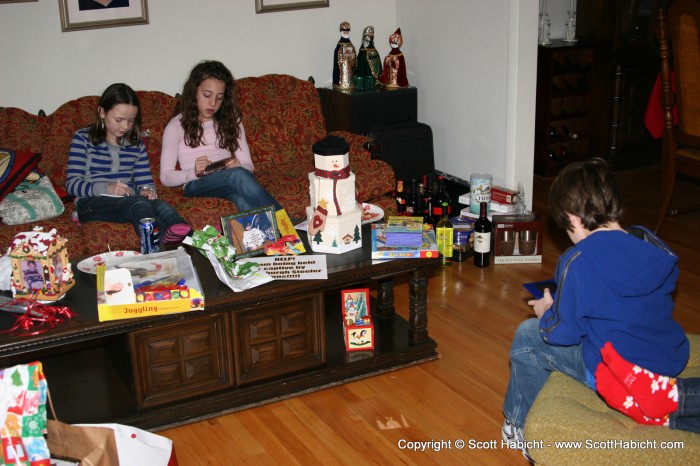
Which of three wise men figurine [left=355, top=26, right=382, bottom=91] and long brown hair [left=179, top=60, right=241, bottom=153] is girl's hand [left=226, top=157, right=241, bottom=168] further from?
three wise men figurine [left=355, top=26, right=382, bottom=91]

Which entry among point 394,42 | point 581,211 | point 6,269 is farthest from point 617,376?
point 394,42

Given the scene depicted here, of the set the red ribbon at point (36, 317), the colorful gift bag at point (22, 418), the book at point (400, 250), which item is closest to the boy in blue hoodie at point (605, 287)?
the book at point (400, 250)

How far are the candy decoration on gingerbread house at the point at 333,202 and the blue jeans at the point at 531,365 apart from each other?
0.80 meters

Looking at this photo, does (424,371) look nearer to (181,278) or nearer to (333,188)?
(333,188)

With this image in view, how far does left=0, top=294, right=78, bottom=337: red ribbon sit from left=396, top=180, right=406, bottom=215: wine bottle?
1.96 metres

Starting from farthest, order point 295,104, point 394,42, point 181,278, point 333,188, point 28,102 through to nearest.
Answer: point 394,42 → point 295,104 → point 28,102 → point 333,188 → point 181,278

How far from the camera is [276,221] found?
9.97 feet

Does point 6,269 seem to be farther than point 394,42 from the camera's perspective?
No

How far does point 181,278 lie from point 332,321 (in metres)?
0.81

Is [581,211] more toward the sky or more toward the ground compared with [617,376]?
more toward the sky

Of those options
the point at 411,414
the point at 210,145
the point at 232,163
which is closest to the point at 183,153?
the point at 210,145

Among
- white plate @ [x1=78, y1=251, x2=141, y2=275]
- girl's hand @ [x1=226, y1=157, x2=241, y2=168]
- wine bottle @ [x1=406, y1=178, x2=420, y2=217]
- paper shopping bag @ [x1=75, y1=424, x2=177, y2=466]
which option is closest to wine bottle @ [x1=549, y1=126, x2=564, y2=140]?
wine bottle @ [x1=406, y1=178, x2=420, y2=217]

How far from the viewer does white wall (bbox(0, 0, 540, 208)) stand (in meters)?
4.03

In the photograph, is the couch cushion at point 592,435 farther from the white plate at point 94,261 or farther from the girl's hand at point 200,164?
the girl's hand at point 200,164
